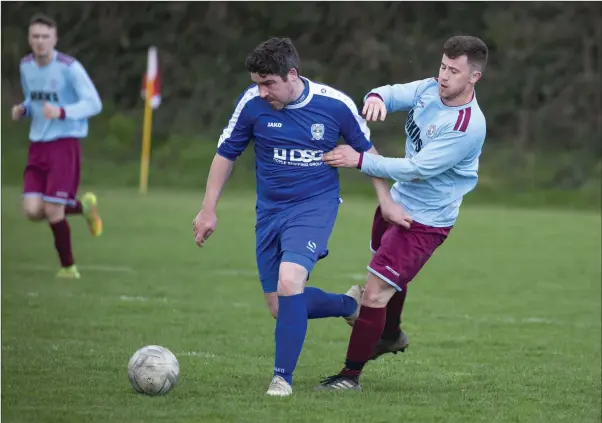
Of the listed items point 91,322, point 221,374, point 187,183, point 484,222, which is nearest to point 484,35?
point 187,183

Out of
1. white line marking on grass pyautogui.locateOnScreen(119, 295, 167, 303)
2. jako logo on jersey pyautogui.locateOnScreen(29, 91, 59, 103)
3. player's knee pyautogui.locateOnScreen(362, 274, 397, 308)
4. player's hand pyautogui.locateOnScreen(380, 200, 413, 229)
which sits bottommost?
white line marking on grass pyautogui.locateOnScreen(119, 295, 167, 303)

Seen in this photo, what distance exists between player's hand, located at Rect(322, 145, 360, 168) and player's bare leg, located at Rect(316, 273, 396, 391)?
0.67 meters

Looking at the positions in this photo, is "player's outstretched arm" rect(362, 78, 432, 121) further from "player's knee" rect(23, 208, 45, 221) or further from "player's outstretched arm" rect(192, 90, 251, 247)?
"player's knee" rect(23, 208, 45, 221)

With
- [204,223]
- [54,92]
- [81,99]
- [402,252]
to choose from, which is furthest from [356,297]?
[54,92]

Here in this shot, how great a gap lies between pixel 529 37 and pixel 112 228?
44.3ft

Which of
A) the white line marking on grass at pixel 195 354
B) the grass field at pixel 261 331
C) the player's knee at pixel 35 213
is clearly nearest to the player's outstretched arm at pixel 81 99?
the player's knee at pixel 35 213

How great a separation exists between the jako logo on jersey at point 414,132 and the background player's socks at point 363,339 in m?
0.95

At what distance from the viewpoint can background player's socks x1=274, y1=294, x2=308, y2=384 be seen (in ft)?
19.7

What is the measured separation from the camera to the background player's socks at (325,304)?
6.46 metres

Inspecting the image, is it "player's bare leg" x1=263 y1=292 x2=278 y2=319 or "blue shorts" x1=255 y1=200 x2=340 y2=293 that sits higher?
"blue shorts" x1=255 y1=200 x2=340 y2=293

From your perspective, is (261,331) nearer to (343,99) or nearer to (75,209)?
(343,99)

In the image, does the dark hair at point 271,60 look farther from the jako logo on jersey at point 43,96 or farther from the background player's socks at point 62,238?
the jako logo on jersey at point 43,96

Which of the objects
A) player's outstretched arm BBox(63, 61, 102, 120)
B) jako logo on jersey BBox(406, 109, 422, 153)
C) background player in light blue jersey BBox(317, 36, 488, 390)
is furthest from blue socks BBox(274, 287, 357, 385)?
player's outstretched arm BBox(63, 61, 102, 120)

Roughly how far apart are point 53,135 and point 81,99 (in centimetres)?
49
